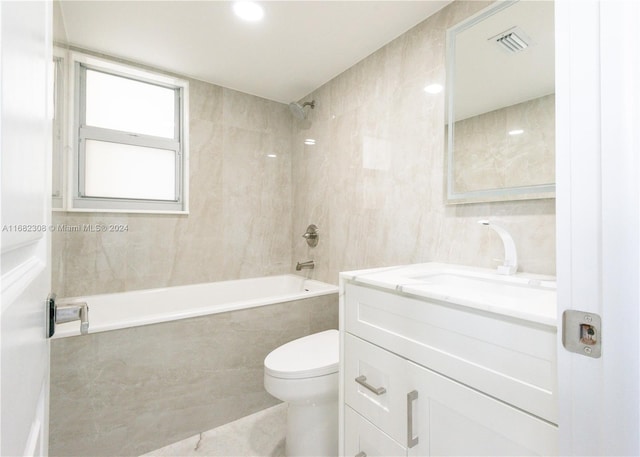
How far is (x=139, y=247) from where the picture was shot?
2.28m

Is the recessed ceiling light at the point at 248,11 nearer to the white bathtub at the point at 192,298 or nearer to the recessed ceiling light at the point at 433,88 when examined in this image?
the recessed ceiling light at the point at 433,88

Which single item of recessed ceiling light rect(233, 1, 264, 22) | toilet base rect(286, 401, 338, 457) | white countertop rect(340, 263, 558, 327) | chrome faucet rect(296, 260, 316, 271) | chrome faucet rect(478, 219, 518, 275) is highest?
recessed ceiling light rect(233, 1, 264, 22)

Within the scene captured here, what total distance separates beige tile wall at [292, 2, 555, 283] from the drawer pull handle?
2.55ft

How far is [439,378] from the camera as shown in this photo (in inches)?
32.3

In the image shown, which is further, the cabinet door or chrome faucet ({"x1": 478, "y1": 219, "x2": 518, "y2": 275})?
chrome faucet ({"x1": 478, "y1": 219, "x2": 518, "y2": 275})

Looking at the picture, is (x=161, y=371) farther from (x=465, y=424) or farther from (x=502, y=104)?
(x=502, y=104)

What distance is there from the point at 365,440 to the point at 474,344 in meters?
0.61

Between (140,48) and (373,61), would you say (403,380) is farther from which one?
(140,48)

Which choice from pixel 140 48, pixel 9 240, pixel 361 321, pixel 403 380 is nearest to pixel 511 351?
pixel 403 380

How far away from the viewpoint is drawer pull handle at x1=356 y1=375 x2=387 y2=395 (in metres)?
0.98

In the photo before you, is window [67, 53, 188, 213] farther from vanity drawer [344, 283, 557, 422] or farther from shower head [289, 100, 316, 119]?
vanity drawer [344, 283, 557, 422]

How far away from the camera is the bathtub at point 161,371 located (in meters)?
1.37

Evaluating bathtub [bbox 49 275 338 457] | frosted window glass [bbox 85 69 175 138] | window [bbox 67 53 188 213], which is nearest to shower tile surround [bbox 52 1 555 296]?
window [bbox 67 53 188 213]

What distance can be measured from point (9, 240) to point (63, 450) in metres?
1.76
